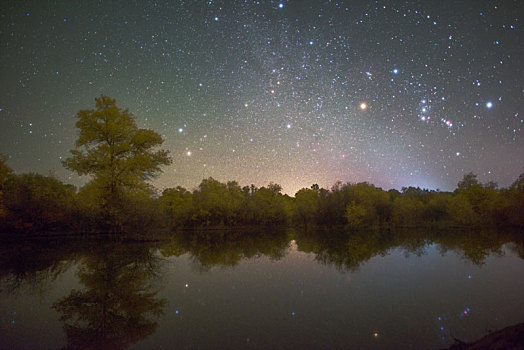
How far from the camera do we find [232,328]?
187 inches

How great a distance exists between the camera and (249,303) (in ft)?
20.2

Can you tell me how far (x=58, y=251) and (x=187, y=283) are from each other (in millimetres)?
9360

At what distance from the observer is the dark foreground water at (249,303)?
4344mm

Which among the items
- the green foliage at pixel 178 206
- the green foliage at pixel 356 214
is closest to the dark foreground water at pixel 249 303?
the green foliage at pixel 178 206

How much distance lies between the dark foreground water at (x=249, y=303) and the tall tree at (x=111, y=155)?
6.58m

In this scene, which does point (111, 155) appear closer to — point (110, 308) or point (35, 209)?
point (35, 209)

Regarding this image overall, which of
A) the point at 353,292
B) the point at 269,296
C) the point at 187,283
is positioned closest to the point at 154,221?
the point at 187,283

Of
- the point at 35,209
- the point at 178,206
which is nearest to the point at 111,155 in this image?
the point at 35,209

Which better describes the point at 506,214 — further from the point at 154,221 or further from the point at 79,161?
the point at 79,161

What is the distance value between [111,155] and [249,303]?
15523mm

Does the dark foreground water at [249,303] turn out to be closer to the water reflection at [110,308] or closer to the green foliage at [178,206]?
the water reflection at [110,308]

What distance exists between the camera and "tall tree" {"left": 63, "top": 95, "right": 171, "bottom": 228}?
1694 cm

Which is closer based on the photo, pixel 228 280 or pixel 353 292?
pixel 353 292

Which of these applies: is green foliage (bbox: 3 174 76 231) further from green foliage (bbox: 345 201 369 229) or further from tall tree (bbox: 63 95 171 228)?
green foliage (bbox: 345 201 369 229)
